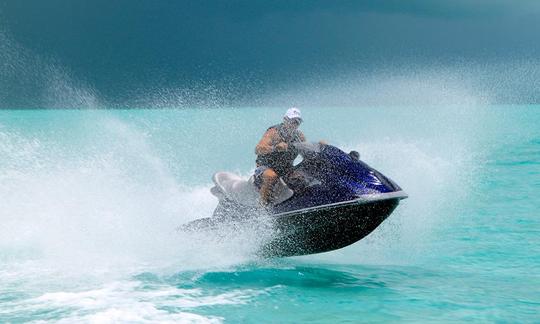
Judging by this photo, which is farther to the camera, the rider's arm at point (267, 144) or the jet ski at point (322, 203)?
the rider's arm at point (267, 144)

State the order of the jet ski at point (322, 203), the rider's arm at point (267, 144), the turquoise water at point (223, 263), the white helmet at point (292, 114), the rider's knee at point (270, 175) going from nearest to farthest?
the turquoise water at point (223, 263), the jet ski at point (322, 203), the rider's knee at point (270, 175), the rider's arm at point (267, 144), the white helmet at point (292, 114)

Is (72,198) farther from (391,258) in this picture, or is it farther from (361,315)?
(361,315)

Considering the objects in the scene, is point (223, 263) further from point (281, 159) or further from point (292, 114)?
point (292, 114)

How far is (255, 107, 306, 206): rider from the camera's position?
7172 mm

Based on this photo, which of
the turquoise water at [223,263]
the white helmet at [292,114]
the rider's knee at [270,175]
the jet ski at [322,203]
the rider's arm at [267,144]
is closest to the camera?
the turquoise water at [223,263]

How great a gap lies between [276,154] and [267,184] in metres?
0.34

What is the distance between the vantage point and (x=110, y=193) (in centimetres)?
983

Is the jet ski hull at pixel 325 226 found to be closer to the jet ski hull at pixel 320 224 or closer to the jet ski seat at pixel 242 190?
the jet ski hull at pixel 320 224

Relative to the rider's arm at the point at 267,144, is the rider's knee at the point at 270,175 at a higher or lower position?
lower

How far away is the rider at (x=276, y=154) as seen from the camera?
282 inches

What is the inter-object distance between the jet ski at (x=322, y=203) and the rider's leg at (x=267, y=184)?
0.21 feet

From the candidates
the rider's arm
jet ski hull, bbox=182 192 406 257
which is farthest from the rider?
jet ski hull, bbox=182 192 406 257

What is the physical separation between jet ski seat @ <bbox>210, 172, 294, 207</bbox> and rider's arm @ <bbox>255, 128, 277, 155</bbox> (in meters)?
0.35

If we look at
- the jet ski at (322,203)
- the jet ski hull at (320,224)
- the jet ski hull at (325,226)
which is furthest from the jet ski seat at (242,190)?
the jet ski hull at (325,226)
